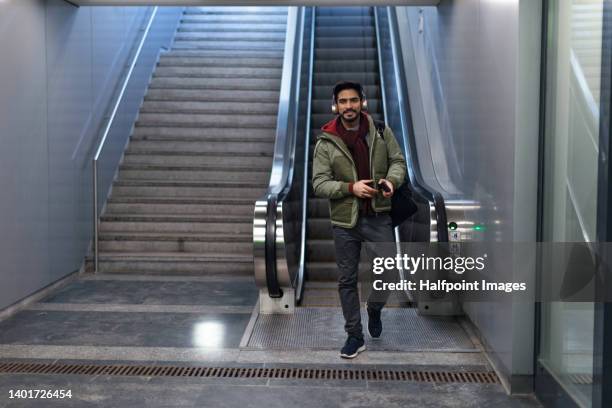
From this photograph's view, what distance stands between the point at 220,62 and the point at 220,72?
0.29 m

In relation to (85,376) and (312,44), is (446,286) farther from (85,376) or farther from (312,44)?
(312,44)

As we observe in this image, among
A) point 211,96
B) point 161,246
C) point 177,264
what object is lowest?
point 177,264

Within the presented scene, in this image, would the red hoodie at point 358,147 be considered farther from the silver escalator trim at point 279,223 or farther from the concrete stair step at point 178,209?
the concrete stair step at point 178,209

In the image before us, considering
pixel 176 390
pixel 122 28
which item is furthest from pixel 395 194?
pixel 122 28

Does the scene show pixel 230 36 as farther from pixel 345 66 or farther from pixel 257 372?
pixel 257 372

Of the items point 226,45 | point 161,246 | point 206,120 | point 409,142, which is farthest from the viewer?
point 226,45

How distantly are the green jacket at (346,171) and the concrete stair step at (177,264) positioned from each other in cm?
299

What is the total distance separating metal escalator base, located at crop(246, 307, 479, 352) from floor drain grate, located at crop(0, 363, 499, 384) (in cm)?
42

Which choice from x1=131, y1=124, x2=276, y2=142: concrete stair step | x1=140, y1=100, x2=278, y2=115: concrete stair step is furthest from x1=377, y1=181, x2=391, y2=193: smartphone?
x1=140, y1=100, x2=278, y2=115: concrete stair step

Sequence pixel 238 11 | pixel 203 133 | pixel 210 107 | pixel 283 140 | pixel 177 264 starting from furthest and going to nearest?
pixel 238 11
pixel 210 107
pixel 203 133
pixel 177 264
pixel 283 140

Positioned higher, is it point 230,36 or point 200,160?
point 230,36

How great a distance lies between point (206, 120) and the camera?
29.8 feet

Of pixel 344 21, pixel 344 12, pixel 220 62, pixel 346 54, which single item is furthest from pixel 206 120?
pixel 344 12

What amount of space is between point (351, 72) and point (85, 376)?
260 inches
